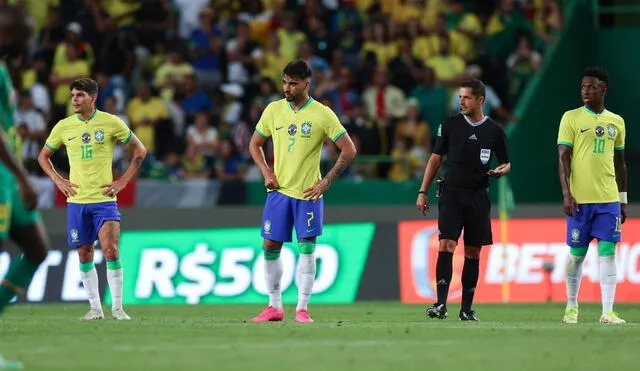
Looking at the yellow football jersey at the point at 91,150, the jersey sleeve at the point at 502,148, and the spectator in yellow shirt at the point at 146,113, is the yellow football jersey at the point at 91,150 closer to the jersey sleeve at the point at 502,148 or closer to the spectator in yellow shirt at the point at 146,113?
the jersey sleeve at the point at 502,148

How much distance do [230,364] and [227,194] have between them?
44.6ft

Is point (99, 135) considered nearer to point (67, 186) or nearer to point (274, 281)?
point (67, 186)

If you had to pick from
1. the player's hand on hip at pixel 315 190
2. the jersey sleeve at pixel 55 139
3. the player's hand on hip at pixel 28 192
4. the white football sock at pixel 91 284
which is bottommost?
the white football sock at pixel 91 284

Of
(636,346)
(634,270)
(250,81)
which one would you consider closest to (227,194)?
(250,81)

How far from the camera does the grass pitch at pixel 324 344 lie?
10.1 metres

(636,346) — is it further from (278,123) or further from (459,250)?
(459,250)

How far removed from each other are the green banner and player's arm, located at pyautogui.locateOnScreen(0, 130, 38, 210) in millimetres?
12136

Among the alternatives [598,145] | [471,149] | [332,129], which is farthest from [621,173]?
[332,129]

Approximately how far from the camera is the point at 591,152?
1517 centimetres

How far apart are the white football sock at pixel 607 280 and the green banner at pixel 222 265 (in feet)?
24.5

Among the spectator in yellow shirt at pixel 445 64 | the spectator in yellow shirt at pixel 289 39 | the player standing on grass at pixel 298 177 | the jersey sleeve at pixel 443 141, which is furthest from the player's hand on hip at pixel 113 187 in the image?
the spectator in yellow shirt at pixel 445 64

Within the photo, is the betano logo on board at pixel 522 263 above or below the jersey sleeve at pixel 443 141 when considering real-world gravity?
below

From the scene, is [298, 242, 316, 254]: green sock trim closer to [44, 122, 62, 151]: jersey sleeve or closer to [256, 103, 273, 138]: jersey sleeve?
[256, 103, 273, 138]: jersey sleeve

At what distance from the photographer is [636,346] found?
11641 mm
